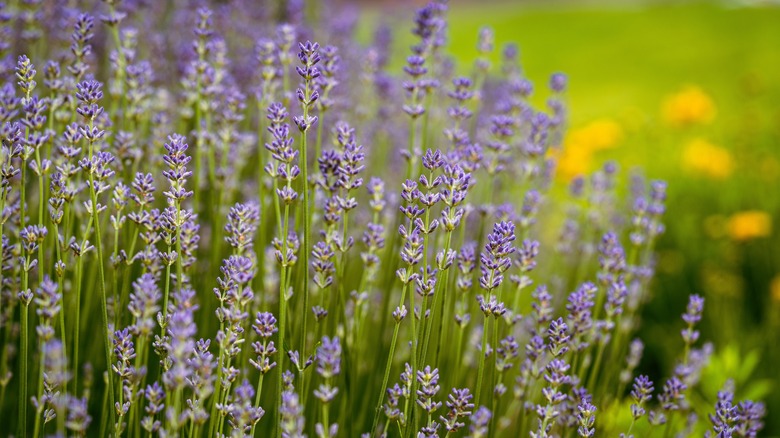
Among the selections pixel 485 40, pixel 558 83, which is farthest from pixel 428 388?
pixel 558 83

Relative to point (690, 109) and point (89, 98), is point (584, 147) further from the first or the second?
point (89, 98)

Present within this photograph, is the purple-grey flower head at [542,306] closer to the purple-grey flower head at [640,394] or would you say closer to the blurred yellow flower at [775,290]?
the purple-grey flower head at [640,394]

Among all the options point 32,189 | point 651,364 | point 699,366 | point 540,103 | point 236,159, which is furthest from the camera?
point 540,103

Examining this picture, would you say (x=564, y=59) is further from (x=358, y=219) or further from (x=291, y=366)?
(x=291, y=366)

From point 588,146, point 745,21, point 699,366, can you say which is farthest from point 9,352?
point 745,21

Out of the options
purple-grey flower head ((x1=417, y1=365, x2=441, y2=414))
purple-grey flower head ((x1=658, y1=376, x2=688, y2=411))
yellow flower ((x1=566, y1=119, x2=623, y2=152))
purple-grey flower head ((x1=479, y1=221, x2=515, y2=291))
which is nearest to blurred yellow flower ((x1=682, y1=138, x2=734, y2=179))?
yellow flower ((x1=566, y1=119, x2=623, y2=152))

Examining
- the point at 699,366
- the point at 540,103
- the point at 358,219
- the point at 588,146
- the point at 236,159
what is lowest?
the point at 699,366

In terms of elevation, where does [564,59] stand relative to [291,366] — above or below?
above
